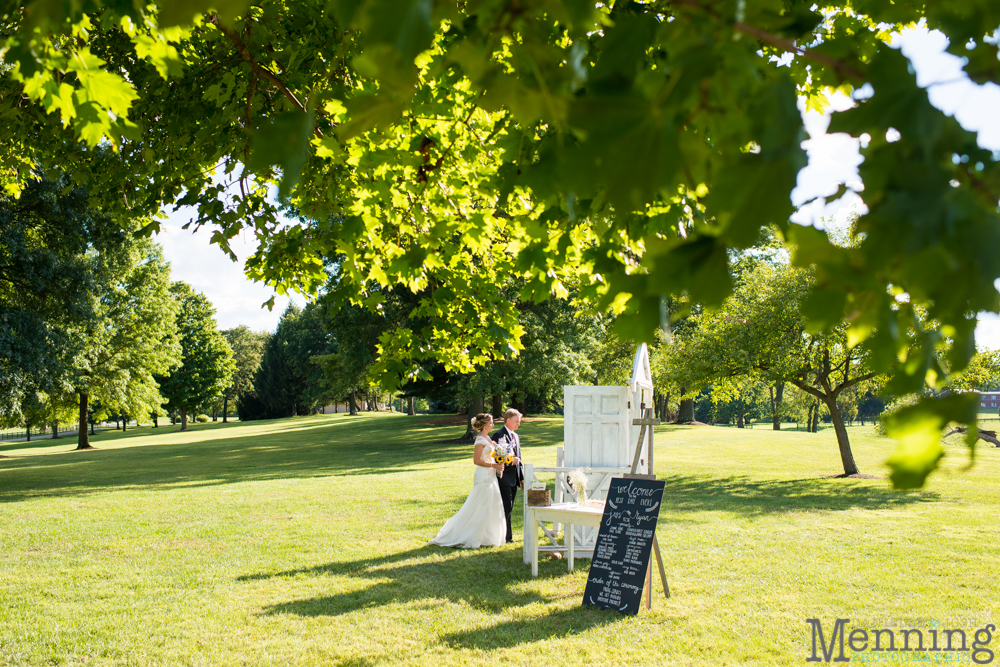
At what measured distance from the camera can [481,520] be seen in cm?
892

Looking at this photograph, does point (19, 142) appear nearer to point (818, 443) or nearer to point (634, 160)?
A: point (634, 160)

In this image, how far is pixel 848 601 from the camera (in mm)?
6242

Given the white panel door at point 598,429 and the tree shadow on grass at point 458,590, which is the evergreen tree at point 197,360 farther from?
the white panel door at point 598,429

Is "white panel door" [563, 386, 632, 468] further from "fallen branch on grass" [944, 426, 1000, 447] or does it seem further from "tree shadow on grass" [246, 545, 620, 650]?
"fallen branch on grass" [944, 426, 1000, 447]

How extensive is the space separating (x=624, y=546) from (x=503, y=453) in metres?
3.12

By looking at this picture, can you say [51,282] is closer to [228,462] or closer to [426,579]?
[228,462]

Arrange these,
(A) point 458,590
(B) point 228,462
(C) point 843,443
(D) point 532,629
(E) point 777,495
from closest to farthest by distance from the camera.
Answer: (D) point 532,629 < (A) point 458,590 < (E) point 777,495 < (C) point 843,443 < (B) point 228,462

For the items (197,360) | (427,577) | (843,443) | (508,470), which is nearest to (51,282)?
(508,470)

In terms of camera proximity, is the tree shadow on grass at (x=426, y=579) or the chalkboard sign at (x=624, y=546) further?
the tree shadow on grass at (x=426, y=579)

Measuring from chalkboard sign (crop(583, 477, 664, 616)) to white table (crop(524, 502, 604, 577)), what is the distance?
0.38m

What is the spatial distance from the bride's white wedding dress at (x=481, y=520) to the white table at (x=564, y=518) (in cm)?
115

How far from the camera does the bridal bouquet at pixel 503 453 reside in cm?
896

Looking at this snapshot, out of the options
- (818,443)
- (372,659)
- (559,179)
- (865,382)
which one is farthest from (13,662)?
(818,443)

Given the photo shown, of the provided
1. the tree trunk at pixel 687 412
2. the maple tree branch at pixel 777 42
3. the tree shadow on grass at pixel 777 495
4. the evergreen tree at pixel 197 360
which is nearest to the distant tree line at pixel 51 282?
the tree shadow on grass at pixel 777 495
